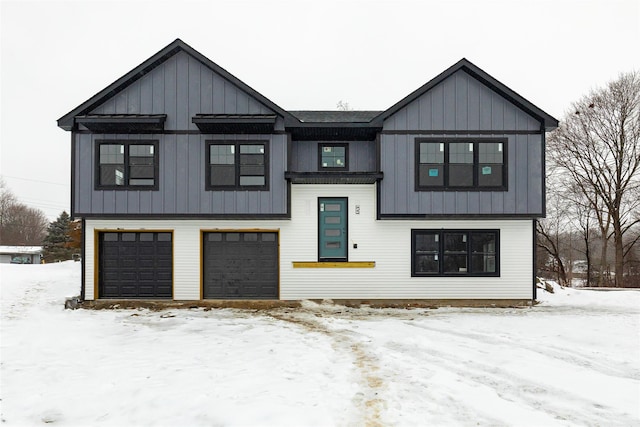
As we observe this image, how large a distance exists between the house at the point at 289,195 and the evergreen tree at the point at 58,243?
44853 mm

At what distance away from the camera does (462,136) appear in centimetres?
1255

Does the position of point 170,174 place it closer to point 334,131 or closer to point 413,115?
point 334,131

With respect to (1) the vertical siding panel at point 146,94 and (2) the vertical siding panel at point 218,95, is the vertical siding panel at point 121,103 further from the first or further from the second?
(2) the vertical siding panel at point 218,95

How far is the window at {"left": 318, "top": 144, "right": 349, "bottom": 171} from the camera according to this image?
44.4 ft

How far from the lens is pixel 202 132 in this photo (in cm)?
1245

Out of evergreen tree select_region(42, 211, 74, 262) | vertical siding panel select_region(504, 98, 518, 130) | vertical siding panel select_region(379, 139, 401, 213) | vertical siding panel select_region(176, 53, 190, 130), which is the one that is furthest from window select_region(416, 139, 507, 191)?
evergreen tree select_region(42, 211, 74, 262)

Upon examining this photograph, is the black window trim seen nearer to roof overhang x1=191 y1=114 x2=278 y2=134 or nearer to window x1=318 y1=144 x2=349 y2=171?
roof overhang x1=191 y1=114 x2=278 y2=134

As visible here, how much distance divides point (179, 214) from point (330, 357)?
7.78 m

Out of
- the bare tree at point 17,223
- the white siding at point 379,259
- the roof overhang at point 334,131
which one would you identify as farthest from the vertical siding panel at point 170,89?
the bare tree at point 17,223

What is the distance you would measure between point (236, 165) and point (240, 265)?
3.54 m

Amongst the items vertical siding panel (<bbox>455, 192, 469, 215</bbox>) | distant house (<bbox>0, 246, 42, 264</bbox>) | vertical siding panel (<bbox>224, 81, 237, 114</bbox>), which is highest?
vertical siding panel (<bbox>224, 81, 237, 114</bbox>)

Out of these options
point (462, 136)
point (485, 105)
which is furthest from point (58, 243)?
point (485, 105)

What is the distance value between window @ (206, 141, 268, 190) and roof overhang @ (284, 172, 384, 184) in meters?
1.05

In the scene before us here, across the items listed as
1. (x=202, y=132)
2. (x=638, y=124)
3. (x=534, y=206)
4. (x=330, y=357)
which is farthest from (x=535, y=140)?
(x=638, y=124)
